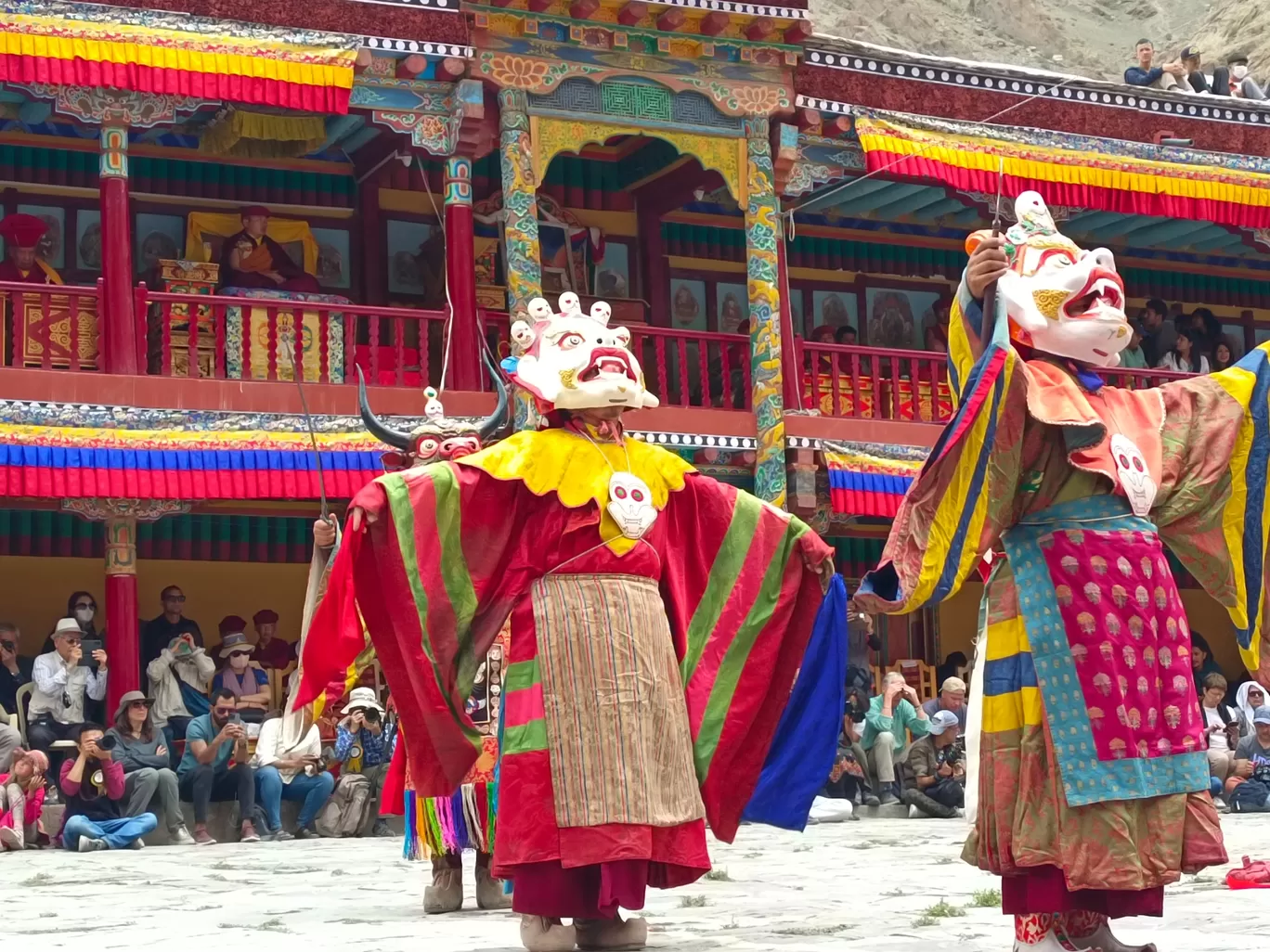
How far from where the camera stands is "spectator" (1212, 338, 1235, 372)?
1852 centimetres

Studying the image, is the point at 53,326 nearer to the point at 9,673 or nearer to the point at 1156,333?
the point at 9,673

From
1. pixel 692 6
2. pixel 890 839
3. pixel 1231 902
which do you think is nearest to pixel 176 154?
pixel 692 6

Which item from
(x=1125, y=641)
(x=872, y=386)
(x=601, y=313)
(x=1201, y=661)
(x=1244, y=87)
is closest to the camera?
(x=1125, y=641)

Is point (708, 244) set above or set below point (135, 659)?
above

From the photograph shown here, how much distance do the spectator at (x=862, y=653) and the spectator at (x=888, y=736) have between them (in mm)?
867

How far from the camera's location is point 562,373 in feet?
21.3

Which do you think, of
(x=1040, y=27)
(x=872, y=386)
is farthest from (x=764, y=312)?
(x=1040, y=27)

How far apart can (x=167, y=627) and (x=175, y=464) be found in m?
1.19

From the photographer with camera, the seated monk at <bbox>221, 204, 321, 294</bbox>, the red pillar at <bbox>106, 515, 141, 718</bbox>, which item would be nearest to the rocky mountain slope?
the seated monk at <bbox>221, 204, 321, 294</bbox>

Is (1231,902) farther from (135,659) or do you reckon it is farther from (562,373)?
(135,659)

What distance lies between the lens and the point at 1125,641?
17.9 feet

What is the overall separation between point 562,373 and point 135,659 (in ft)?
24.2

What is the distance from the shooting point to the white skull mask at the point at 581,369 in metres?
6.47

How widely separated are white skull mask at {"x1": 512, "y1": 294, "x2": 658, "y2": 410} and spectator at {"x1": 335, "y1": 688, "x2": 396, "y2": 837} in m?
6.02
